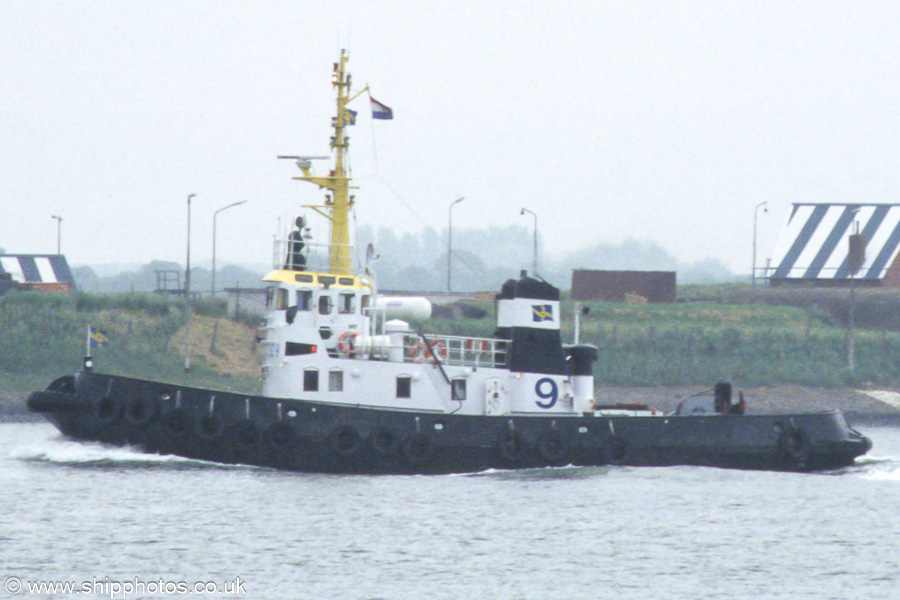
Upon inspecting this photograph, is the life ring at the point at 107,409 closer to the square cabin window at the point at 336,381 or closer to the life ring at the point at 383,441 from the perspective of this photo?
the square cabin window at the point at 336,381

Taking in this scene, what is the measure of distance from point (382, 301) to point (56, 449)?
8317mm

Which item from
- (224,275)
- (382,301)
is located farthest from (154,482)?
(224,275)

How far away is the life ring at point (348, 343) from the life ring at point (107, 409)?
4916mm

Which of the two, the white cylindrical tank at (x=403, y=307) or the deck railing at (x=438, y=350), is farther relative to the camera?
the white cylindrical tank at (x=403, y=307)

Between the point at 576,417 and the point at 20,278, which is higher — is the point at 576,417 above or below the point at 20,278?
below

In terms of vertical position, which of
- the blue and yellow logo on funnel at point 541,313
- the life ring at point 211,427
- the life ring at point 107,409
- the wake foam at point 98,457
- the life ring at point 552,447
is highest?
the blue and yellow logo on funnel at point 541,313

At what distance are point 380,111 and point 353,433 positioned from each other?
303 inches

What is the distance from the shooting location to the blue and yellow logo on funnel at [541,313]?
94.9 ft

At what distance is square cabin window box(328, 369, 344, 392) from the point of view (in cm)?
2750

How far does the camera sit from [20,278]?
229 feet

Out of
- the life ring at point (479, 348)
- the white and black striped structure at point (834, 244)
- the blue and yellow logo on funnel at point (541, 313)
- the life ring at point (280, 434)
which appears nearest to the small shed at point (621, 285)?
the white and black striped structure at point (834, 244)

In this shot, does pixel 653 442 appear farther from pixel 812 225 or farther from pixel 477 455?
pixel 812 225
